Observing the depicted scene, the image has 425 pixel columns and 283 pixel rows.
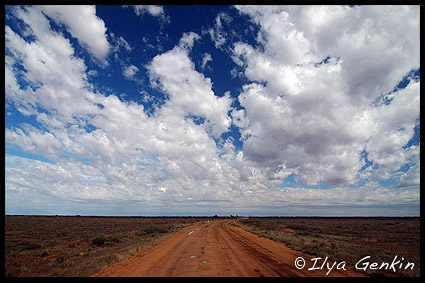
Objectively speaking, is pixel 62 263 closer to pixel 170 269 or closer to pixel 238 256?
pixel 170 269

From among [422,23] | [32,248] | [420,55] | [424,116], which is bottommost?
[32,248]

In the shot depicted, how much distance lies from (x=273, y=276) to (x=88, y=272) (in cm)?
786

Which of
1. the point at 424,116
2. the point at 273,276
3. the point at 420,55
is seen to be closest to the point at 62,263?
the point at 273,276

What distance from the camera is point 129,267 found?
11.0 meters

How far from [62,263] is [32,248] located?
10.3m

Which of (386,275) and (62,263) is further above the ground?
(386,275)

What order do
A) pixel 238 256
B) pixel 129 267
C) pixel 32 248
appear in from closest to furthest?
pixel 129 267, pixel 238 256, pixel 32 248

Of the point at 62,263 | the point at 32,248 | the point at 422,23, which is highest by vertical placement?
the point at 422,23

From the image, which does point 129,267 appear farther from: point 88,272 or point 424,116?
point 424,116
